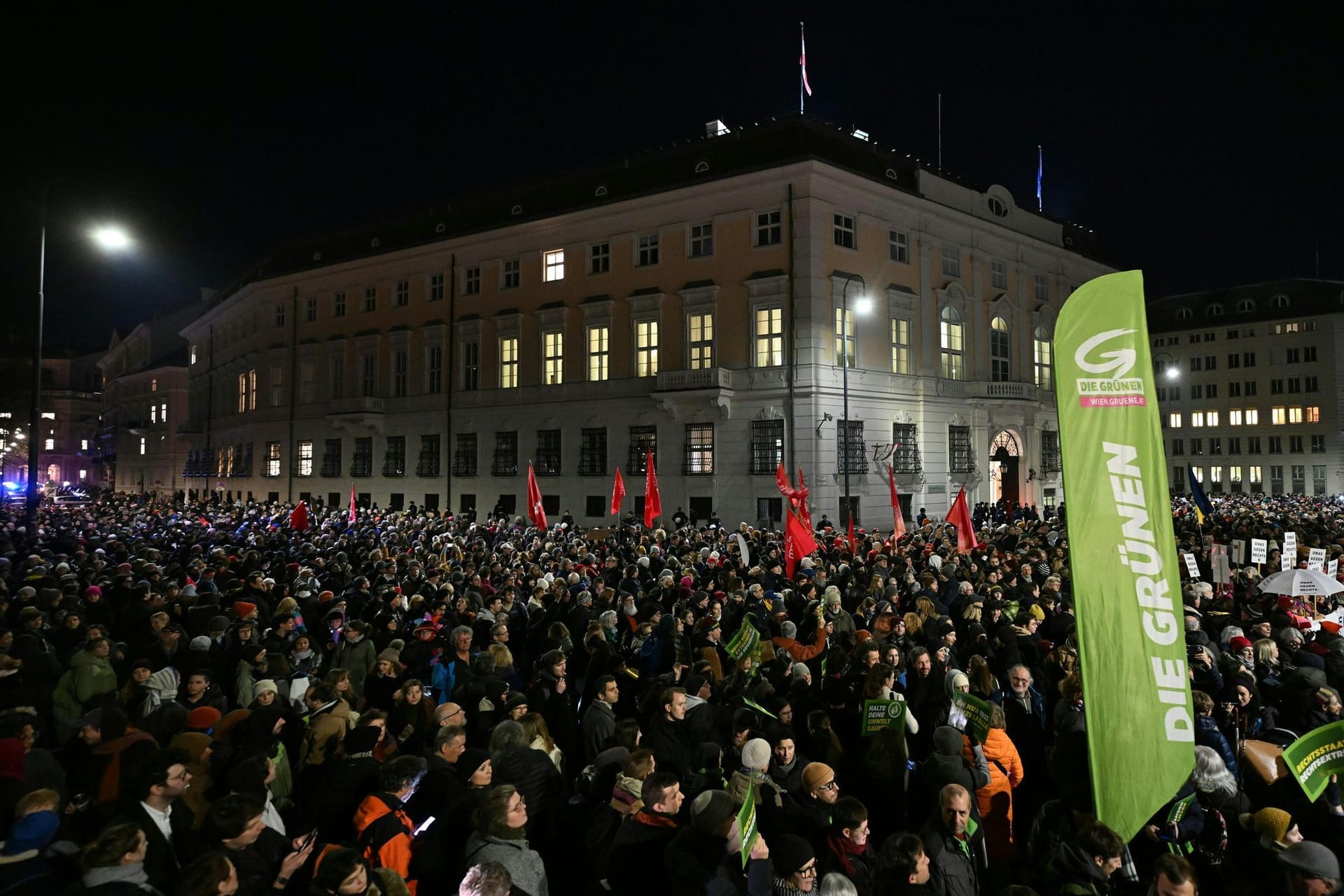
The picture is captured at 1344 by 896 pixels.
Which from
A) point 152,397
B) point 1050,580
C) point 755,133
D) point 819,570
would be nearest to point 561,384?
point 755,133

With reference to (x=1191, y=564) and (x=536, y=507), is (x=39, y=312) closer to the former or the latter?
(x=536, y=507)

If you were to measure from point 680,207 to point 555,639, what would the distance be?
28.3 meters

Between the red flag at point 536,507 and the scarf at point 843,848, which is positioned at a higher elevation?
the red flag at point 536,507

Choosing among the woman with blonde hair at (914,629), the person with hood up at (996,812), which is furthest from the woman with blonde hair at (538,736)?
the woman with blonde hair at (914,629)

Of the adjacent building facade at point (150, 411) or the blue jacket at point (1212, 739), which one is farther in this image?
the adjacent building facade at point (150, 411)

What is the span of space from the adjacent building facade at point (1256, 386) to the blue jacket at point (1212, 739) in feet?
247

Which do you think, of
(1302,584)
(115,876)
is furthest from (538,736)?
(1302,584)

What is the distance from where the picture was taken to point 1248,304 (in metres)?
78.4

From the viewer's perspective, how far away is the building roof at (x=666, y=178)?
33125 mm

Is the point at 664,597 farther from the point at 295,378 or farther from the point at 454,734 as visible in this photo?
the point at 295,378

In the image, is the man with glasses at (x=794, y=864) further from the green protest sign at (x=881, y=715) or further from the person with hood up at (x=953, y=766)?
the green protest sign at (x=881, y=715)

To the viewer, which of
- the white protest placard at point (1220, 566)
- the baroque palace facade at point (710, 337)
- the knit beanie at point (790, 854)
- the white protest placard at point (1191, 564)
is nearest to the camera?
the knit beanie at point (790, 854)

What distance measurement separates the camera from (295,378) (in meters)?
49.1

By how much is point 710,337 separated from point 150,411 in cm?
6402
